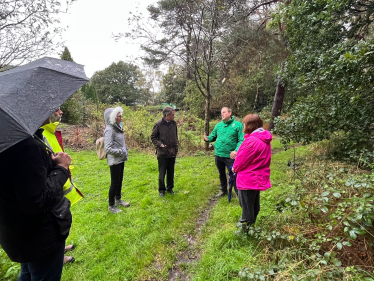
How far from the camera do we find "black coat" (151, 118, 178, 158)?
409 cm

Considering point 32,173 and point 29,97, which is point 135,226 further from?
point 29,97

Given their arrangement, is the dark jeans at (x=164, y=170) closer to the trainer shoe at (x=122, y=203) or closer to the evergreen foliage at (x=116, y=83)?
the trainer shoe at (x=122, y=203)

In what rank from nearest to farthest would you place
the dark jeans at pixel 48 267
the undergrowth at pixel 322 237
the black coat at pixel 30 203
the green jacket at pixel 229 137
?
the black coat at pixel 30 203 < the dark jeans at pixel 48 267 < the undergrowth at pixel 322 237 < the green jacket at pixel 229 137

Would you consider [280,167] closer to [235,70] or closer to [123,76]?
[235,70]

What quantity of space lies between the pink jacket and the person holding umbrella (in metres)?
1.98

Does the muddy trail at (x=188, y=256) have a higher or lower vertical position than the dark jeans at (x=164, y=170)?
lower

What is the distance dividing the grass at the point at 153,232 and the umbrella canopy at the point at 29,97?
211cm

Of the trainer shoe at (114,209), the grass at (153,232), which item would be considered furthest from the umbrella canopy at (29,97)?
the trainer shoe at (114,209)

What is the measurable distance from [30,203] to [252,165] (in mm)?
2273

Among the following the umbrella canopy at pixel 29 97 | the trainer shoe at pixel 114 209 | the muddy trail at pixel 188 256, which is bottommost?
the muddy trail at pixel 188 256

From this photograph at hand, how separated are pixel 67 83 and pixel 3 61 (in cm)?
579

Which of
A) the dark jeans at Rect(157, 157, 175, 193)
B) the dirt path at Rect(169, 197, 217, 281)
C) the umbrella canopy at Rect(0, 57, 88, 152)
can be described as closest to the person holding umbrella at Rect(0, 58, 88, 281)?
the umbrella canopy at Rect(0, 57, 88, 152)

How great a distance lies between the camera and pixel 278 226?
8.23 feet

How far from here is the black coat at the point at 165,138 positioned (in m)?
4.09
